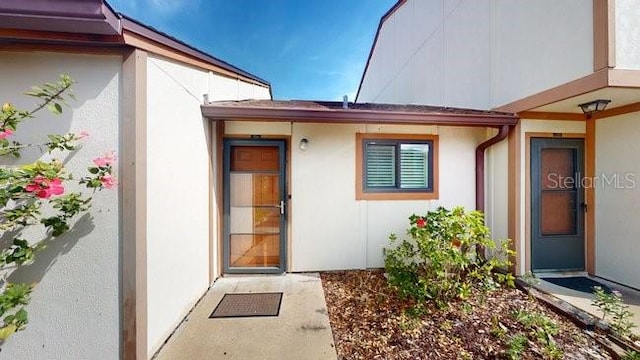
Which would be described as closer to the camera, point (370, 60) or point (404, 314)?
point (404, 314)

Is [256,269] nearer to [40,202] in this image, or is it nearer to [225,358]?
[225,358]

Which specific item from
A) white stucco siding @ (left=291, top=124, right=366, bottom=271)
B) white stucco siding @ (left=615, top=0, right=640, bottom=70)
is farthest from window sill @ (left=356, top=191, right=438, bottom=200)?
white stucco siding @ (left=615, top=0, right=640, bottom=70)

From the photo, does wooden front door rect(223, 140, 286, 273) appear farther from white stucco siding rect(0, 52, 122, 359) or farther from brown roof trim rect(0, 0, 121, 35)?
brown roof trim rect(0, 0, 121, 35)

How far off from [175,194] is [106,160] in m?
0.84

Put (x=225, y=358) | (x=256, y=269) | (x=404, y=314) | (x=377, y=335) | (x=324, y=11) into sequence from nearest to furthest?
(x=225, y=358) → (x=377, y=335) → (x=404, y=314) → (x=256, y=269) → (x=324, y=11)

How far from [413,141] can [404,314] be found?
2.96 metres

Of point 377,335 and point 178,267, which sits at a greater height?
point 178,267

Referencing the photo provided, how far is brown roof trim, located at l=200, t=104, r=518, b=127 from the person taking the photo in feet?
12.5

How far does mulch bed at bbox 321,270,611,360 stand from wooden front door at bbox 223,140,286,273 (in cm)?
138

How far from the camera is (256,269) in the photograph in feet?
14.8

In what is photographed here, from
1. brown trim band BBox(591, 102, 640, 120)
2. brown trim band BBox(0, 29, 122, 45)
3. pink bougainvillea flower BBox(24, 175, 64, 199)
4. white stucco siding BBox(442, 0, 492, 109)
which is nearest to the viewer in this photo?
pink bougainvillea flower BBox(24, 175, 64, 199)

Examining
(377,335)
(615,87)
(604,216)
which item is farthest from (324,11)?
(377,335)

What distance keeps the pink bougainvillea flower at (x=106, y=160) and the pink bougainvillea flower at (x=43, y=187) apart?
1.00 feet

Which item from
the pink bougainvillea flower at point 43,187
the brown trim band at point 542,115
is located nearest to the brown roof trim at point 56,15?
the pink bougainvillea flower at point 43,187
